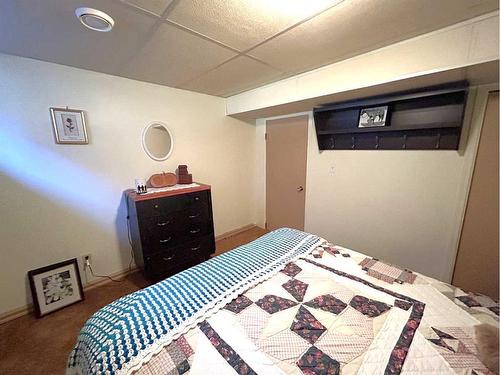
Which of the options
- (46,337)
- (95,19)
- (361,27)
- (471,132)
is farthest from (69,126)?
(471,132)

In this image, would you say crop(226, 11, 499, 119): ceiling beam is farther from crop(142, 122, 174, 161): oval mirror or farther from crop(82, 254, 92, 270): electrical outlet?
crop(82, 254, 92, 270): electrical outlet

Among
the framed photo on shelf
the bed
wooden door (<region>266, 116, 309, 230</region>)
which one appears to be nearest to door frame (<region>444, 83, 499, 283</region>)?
the framed photo on shelf

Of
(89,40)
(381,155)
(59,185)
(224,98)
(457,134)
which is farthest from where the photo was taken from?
(224,98)

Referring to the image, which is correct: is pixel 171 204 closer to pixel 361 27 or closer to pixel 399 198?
pixel 361 27

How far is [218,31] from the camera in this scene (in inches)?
50.4

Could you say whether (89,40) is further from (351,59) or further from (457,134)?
(457,134)

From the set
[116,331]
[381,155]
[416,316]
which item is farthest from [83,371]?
[381,155]

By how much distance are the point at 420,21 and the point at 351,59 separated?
0.51 meters

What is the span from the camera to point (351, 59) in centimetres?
166

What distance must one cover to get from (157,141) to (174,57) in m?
1.02

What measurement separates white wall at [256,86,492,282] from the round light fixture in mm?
2176

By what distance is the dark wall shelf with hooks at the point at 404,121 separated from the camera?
162cm

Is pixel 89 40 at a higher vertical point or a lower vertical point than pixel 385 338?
higher

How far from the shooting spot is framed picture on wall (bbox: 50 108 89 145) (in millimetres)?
1740
